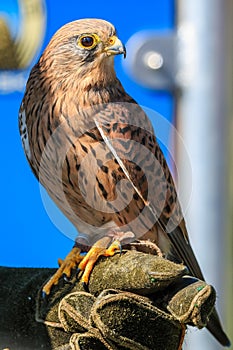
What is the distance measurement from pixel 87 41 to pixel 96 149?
0.31m

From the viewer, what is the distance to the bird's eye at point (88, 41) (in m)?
2.60

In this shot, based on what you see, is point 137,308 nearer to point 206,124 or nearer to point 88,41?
point 88,41

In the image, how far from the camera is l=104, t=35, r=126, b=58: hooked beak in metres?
2.56

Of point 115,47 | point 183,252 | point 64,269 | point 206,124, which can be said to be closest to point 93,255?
point 64,269

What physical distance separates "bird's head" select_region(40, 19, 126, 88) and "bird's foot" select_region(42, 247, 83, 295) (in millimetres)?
528

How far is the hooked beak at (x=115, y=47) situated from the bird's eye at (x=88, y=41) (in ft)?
0.13

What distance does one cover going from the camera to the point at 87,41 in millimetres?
2633

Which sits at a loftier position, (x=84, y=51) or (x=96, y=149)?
(x=84, y=51)

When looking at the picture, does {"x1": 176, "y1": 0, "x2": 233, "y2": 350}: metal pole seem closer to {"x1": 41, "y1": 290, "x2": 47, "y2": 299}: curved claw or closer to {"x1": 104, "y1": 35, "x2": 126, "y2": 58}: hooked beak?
{"x1": 104, "y1": 35, "x2": 126, "y2": 58}: hooked beak

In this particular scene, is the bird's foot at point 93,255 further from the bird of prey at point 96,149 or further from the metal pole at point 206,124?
the metal pole at point 206,124

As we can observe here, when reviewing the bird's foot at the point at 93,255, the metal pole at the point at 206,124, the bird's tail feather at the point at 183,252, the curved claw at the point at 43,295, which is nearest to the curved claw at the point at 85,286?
the bird's foot at the point at 93,255

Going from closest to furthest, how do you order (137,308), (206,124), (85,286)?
(137,308)
(85,286)
(206,124)

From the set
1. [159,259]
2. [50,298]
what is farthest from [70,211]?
[159,259]

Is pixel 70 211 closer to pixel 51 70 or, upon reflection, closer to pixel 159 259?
pixel 51 70
